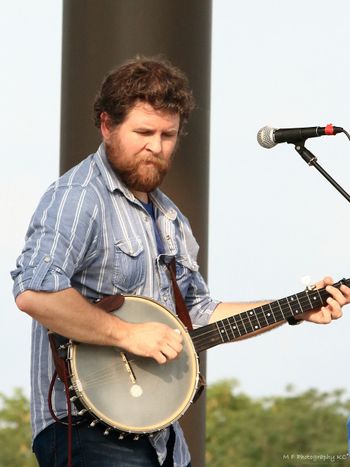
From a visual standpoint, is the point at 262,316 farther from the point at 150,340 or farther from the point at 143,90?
the point at 143,90

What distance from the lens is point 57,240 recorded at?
9.66 ft

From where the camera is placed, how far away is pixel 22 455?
23.7 ft

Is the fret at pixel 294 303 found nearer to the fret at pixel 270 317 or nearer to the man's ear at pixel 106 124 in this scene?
the fret at pixel 270 317

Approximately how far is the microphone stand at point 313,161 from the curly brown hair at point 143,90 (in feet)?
1.11

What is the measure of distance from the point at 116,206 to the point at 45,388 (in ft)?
1.74

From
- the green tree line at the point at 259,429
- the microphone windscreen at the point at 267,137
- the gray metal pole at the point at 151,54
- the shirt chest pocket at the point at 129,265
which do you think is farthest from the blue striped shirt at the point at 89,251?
the green tree line at the point at 259,429

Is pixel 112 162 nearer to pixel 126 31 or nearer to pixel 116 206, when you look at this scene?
pixel 116 206

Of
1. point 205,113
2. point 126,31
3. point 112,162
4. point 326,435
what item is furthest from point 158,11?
point 326,435

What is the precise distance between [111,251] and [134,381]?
35 centimetres

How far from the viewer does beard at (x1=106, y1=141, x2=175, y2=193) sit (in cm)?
313

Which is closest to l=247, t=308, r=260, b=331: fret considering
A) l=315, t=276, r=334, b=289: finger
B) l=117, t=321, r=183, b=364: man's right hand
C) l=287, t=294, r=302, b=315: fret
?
l=287, t=294, r=302, b=315: fret

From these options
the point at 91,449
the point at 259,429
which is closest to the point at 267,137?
the point at 91,449

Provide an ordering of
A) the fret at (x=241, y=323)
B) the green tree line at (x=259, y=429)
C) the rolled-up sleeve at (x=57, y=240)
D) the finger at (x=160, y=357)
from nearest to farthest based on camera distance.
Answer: the rolled-up sleeve at (x=57, y=240) → the finger at (x=160, y=357) → the fret at (x=241, y=323) → the green tree line at (x=259, y=429)

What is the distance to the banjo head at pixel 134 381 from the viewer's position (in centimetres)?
299
